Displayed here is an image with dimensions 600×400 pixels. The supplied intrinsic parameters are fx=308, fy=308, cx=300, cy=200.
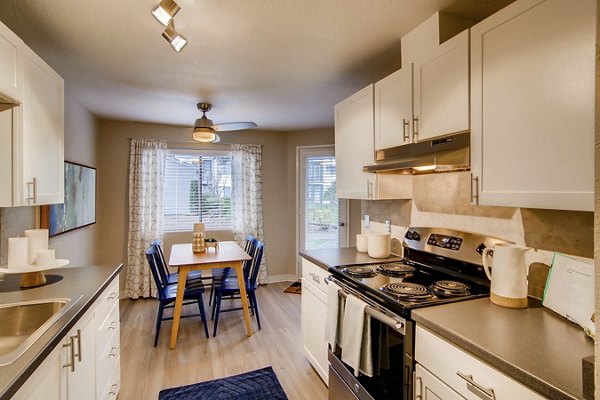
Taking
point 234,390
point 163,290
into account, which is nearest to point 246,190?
point 163,290

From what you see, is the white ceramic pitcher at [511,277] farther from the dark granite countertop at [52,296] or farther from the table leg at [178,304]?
the table leg at [178,304]

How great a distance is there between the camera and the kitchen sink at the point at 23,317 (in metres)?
1.40

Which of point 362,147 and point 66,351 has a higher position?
point 362,147

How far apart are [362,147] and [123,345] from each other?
284cm

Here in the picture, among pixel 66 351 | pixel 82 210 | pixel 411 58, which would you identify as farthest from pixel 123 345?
pixel 411 58

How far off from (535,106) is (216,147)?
13.6ft

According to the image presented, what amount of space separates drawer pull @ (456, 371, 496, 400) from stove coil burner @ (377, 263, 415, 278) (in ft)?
2.59

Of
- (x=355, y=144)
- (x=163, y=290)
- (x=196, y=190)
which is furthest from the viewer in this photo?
(x=196, y=190)

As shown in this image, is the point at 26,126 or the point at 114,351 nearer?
the point at 26,126

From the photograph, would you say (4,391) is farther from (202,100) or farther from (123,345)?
(202,100)

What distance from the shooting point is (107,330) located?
1865 millimetres

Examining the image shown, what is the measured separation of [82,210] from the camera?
3.40 metres

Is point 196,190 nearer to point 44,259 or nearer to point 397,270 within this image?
point 44,259

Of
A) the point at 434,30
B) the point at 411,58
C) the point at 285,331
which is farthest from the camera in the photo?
the point at 285,331
